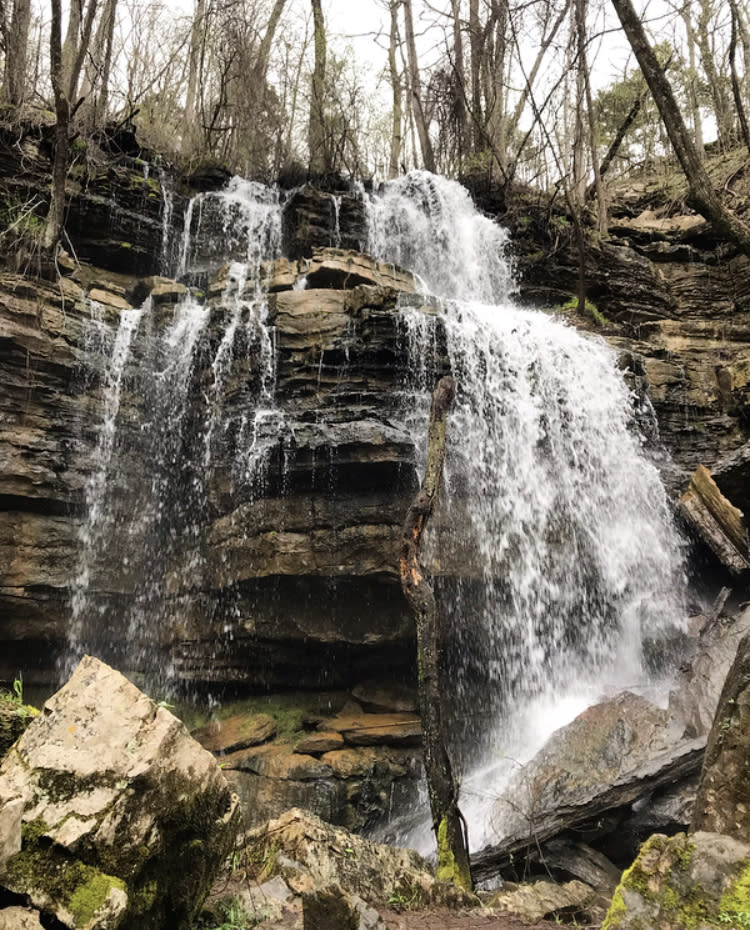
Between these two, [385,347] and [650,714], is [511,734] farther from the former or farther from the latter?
[385,347]

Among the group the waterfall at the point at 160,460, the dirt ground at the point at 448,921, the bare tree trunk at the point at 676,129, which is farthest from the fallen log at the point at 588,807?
the bare tree trunk at the point at 676,129

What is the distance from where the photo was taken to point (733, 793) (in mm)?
2631

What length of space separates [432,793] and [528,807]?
1.83 metres

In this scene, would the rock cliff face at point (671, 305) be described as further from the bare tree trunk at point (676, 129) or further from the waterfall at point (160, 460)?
the waterfall at point (160, 460)

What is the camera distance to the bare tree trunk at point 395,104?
19406 millimetres

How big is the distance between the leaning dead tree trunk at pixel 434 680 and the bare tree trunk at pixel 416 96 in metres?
14.2

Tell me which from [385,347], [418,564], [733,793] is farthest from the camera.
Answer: [385,347]

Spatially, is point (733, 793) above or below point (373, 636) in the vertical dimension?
below

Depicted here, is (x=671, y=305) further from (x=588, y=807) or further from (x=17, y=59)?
(x=17, y=59)

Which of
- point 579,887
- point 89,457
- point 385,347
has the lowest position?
point 579,887

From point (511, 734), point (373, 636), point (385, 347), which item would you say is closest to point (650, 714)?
point (511, 734)

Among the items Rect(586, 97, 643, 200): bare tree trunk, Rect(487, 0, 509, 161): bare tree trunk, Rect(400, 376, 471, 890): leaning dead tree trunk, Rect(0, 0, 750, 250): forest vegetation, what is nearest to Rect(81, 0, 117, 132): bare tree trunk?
Rect(0, 0, 750, 250): forest vegetation

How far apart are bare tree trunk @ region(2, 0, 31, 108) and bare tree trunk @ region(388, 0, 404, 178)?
10360mm

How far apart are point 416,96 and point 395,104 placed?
7.72ft
